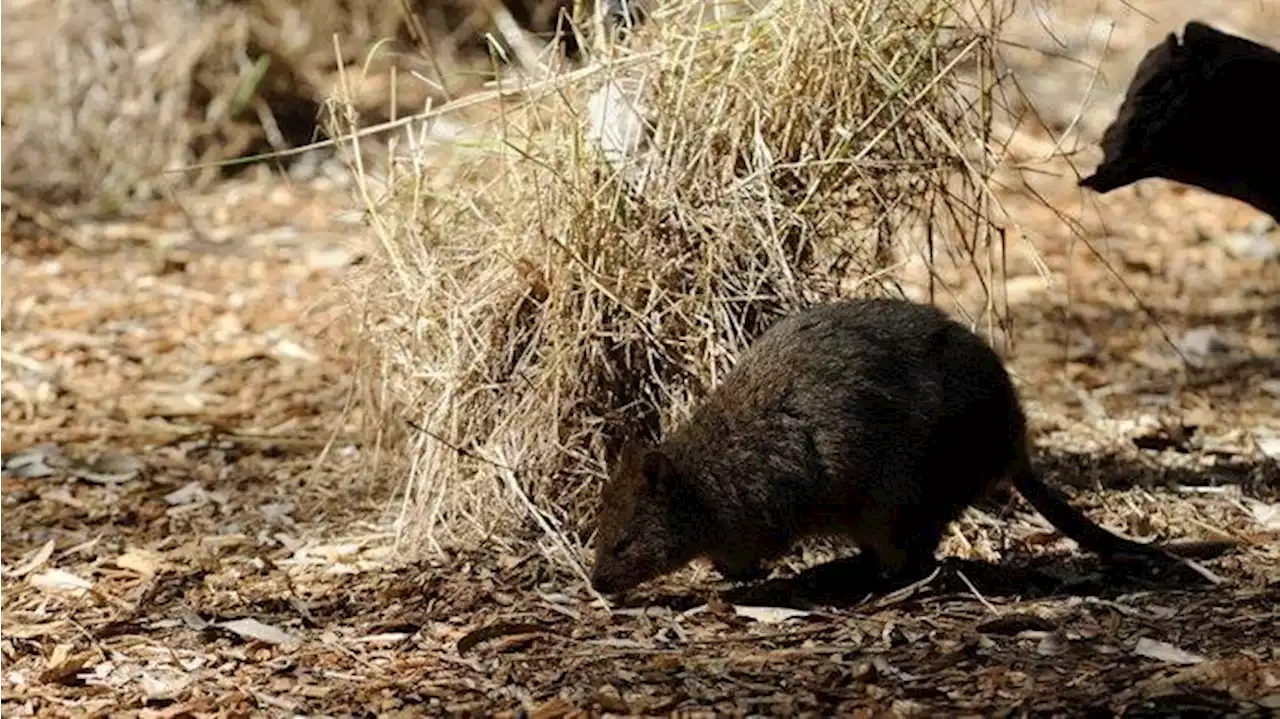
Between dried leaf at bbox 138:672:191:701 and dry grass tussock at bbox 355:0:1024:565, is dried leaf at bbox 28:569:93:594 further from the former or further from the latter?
dry grass tussock at bbox 355:0:1024:565

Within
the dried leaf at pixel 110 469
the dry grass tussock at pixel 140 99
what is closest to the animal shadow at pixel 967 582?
the dried leaf at pixel 110 469

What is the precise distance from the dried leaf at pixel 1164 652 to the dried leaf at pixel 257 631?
6.95 ft

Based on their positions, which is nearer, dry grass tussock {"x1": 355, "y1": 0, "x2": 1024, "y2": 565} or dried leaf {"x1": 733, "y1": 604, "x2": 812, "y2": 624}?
dried leaf {"x1": 733, "y1": 604, "x2": 812, "y2": 624}

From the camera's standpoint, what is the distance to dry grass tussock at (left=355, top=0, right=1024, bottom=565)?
6.03 meters

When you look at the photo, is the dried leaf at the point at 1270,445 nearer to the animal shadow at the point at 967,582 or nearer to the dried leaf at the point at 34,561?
the animal shadow at the point at 967,582

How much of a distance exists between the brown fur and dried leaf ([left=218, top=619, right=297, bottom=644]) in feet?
2.75

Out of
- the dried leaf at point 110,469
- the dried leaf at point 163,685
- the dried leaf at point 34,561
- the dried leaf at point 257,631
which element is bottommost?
the dried leaf at point 34,561

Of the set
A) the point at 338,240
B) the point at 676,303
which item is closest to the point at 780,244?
the point at 676,303

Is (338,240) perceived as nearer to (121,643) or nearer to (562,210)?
(562,210)

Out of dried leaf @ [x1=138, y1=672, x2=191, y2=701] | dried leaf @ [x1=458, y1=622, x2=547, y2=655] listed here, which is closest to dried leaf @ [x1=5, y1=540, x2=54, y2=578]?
dried leaf @ [x1=138, y1=672, x2=191, y2=701]

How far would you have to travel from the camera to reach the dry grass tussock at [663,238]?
603 centimetres

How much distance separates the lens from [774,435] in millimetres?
5621

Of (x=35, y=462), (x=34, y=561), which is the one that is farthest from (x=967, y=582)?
(x=35, y=462)

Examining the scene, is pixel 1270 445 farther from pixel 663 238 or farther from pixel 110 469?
pixel 110 469
